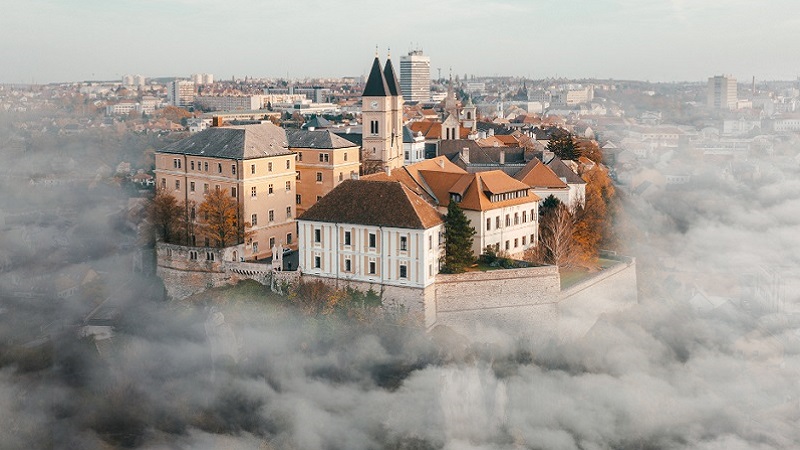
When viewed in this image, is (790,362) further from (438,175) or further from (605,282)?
(438,175)

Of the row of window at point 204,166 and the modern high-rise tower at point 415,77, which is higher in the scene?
the modern high-rise tower at point 415,77

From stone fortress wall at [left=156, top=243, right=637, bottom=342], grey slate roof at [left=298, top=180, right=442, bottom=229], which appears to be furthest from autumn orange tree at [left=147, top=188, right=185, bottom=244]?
grey slate roof at [left=298, top=180, right=442, bottom=229]

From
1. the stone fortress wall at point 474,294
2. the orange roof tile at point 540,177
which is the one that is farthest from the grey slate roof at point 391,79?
the stone fortress wall at point 474,294

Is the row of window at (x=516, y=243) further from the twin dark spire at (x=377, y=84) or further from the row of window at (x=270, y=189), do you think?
the twin dark spire at (x=377, y=84)

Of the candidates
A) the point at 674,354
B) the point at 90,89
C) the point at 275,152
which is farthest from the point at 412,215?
the point at 90,89

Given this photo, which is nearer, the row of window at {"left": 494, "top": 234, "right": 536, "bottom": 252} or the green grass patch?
the row of window at {"left": 494, "top": 234, "right": 536, "bottom": 252}

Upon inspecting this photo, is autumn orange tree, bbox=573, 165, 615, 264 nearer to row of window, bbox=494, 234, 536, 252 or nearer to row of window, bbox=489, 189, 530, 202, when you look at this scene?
row of window, bbox=494, 234, 536, 252
